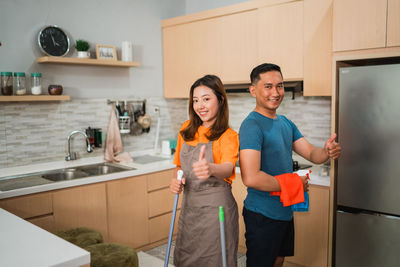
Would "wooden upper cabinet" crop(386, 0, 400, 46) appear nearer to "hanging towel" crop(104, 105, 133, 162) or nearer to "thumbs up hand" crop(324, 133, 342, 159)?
"thumbs up hand" crop(324, 133, 342, 159)

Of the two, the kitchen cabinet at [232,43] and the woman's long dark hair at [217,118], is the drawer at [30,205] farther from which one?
the kitchen cabinet at [232,43]

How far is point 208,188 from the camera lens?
1.73 meters

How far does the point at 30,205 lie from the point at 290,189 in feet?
5.88

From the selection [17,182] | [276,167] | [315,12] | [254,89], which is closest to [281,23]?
[315,12]

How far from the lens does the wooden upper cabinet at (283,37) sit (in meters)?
2.91

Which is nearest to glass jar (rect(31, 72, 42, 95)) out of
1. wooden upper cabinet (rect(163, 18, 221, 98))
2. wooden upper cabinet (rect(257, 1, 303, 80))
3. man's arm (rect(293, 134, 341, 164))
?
wooden upper cabinet (rect(163, 18, 221, 98))

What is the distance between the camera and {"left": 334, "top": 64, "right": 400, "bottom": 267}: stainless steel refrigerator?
2.23 m

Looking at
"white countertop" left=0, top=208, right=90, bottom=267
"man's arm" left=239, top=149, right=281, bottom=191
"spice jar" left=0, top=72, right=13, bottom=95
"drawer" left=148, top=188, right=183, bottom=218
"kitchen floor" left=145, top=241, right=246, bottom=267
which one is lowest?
"kitchen floor" left=145, top=241, right=246, bottom=267

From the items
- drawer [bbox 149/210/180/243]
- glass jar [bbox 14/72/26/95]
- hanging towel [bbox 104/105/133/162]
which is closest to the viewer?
glass jar [bbox 14/72/26/95]

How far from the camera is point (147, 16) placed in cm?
390

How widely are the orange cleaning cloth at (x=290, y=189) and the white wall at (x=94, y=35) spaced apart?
A: 2.34 m

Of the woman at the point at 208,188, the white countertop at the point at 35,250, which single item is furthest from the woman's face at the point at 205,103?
the white countertop at the point at 35,250

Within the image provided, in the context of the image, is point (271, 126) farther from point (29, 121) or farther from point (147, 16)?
point (147, 16)

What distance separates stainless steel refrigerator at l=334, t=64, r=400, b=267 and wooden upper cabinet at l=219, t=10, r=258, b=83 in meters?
1.03
